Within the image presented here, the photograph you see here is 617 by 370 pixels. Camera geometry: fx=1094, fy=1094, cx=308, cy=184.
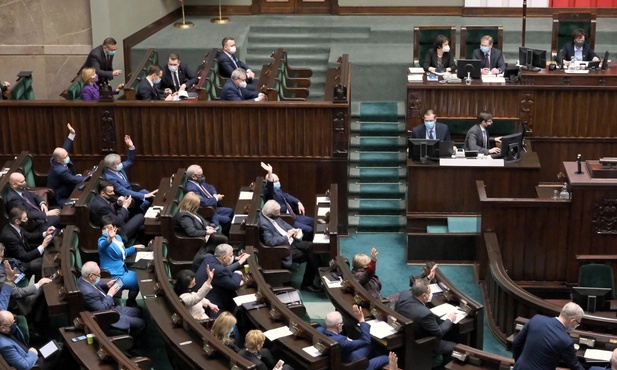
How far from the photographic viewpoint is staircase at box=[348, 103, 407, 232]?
12445 millimetres

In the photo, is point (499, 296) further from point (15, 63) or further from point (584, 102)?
point (15, 63)

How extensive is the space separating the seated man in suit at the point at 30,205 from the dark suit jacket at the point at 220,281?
2.08 meters

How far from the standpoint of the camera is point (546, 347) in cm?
786

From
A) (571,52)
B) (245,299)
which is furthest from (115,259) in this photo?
(571,52)

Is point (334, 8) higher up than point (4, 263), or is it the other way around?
point (334, 8)

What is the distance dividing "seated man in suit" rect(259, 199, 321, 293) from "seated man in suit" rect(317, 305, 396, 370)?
73.5 inches

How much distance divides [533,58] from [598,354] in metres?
5.69

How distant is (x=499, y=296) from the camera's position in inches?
393

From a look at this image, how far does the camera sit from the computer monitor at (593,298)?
9.22m

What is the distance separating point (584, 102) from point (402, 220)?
252 cm

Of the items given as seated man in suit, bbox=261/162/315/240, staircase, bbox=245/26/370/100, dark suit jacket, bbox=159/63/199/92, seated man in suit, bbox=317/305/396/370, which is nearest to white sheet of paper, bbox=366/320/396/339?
seated man in suit, bbox=317/305/396/370

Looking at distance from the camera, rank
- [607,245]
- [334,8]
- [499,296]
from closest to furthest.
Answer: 1. [499,296]
2. [607,245]
3. [334,8]

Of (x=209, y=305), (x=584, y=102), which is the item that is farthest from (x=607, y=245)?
(x=209, y=305)

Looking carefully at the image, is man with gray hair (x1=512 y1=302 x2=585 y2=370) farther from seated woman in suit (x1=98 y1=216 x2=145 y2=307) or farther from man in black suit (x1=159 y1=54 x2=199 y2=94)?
man in black suit (x1=159 y1=54 x2=199 y2=94)
